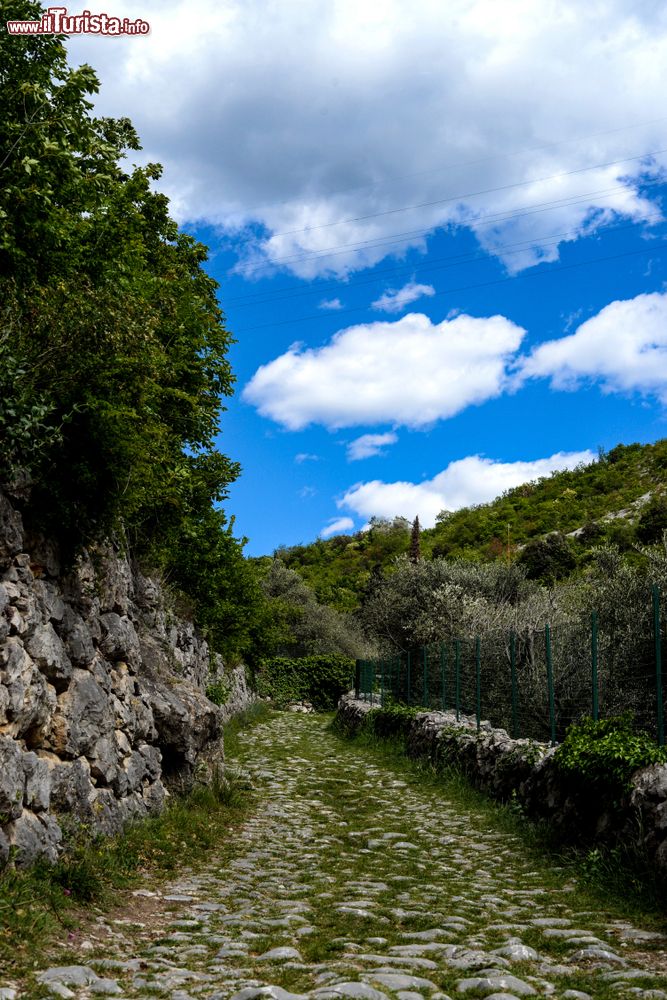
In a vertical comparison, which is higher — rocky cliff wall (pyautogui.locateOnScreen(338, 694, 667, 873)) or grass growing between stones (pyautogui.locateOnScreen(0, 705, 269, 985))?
rocky cliff wall (pyautogui.locateOnScreen(338, 694, 667, 873))

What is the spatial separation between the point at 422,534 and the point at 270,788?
63911 mm

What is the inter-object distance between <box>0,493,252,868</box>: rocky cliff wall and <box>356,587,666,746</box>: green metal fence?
691 centimetres

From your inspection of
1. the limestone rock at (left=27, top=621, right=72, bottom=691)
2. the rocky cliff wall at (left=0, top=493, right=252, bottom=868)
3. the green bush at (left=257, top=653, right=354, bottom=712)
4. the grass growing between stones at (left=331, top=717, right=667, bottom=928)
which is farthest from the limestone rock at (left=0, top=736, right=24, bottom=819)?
the green bush at (left=257, top=653, right=354, bottom=712)

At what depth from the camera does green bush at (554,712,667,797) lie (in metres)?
8.38

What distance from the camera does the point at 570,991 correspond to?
15.9 ft

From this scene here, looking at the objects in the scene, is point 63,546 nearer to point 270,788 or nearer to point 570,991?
point 570,991

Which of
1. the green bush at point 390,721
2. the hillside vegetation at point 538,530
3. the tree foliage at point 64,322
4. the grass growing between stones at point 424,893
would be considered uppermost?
the hillside vegetation at point 538,530

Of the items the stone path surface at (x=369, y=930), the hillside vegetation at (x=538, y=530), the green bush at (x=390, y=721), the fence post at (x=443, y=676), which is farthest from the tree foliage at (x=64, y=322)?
the hillside vegetation at (x=538, y=530)

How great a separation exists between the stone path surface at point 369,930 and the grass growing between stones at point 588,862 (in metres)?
0.21

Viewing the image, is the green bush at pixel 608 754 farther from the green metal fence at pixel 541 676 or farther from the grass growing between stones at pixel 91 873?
the grass growing between stones at pixel 91 873

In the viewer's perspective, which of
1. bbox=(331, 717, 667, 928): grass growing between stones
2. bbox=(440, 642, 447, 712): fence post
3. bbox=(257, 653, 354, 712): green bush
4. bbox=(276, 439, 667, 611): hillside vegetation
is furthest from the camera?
bbox=(276, 439, 667, 611): hillside vegetation

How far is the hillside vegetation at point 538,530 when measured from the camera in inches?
1889

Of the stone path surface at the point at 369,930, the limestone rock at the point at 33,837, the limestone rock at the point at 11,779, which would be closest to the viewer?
the stone path surface at the point at 369,930

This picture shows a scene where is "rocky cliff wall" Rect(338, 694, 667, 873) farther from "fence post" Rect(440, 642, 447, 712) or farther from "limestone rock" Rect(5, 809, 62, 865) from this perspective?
"limestone rock" Rect(5, 809, 62, 865)
